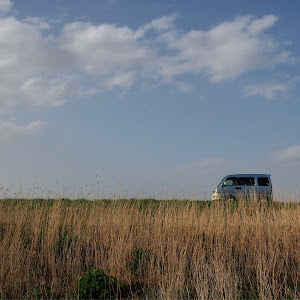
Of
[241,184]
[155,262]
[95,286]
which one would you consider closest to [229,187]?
[241,184]

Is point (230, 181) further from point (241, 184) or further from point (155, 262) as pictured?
point (155, 262)

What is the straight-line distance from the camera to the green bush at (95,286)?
4.43m

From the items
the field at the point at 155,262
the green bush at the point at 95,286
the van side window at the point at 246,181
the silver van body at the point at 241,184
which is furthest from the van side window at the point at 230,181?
the green bush at the point at 95,286

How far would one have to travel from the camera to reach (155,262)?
19.1 feet

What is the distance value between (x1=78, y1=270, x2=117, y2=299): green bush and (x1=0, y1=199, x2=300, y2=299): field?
1 cm

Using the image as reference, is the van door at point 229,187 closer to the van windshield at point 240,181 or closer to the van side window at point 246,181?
the van windshield at point 240,181

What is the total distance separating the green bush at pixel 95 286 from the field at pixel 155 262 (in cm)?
1

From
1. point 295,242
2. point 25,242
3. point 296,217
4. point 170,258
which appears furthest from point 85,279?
point 296,217

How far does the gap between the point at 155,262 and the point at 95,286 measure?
1.59m

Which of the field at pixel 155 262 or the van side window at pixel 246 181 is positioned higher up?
the van side window at pixel 246 181

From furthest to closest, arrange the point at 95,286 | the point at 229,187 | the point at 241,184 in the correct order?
the point at 241,184 < the point at 229,187 < the point at 95,286

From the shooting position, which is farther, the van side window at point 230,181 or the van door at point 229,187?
the van side window at point 230,181

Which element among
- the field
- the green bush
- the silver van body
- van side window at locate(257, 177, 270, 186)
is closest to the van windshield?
the silver van body

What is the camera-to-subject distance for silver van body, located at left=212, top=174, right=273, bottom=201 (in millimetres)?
14789
